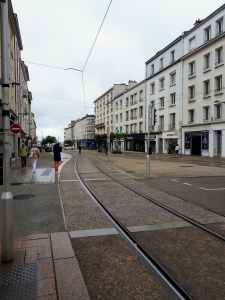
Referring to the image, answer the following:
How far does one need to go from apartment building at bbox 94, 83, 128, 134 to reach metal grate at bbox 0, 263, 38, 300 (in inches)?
2164

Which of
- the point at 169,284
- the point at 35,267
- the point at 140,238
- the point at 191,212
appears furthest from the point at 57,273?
the point at 191,212

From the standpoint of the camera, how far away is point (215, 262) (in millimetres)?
3395

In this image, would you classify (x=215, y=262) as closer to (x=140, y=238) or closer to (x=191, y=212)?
(x=140, y=238)

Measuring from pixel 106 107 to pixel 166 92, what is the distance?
111 ft

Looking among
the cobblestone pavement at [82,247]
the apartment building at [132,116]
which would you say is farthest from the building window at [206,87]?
the cobblestone pavement at [82,247]

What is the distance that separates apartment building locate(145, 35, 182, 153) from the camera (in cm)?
3538

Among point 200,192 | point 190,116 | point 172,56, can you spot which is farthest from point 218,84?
point 200,192

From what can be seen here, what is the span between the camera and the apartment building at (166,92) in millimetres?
35375

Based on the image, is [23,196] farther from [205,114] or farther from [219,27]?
[219,27]

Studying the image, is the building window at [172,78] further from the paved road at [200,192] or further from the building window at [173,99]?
the paved road at [200,192]

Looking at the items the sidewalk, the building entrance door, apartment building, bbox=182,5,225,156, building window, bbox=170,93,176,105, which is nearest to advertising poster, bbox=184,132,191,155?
apartment building, bbox=182,5,225,156

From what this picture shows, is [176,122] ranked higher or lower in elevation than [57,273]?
higher

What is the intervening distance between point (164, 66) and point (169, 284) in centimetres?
3993

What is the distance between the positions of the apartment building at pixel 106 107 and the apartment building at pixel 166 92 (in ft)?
60.0
